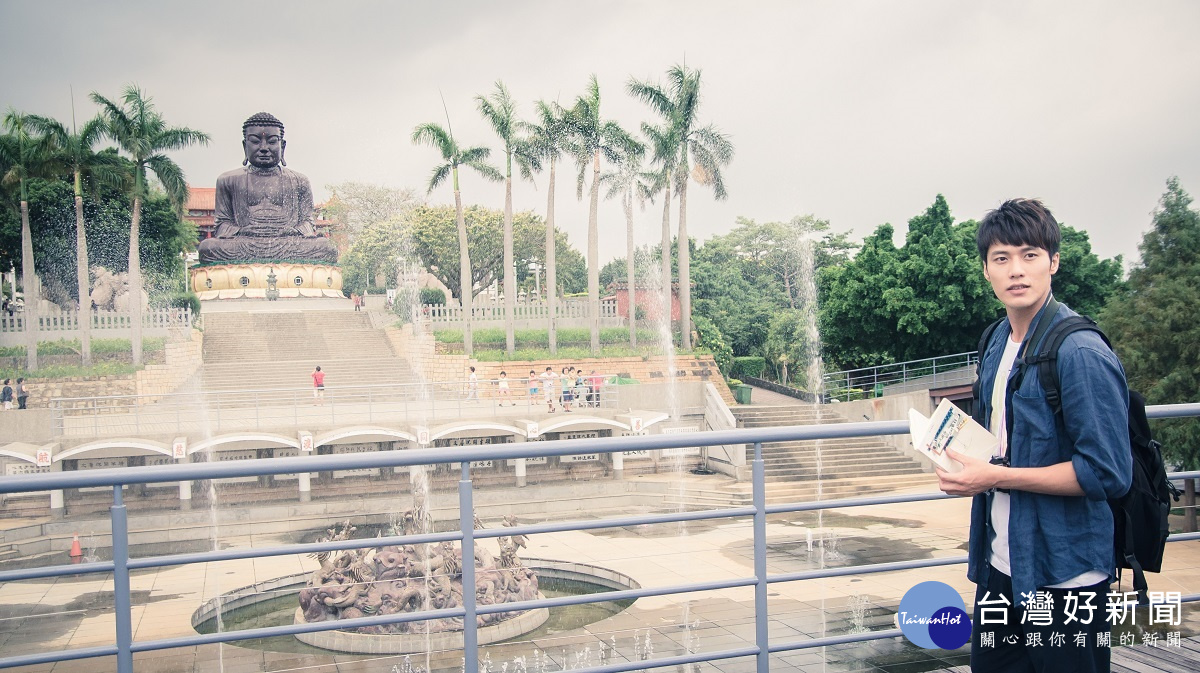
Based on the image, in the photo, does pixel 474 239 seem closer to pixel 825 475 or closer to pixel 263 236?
pixel 263 236

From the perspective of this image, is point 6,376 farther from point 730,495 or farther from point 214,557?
point 214,557

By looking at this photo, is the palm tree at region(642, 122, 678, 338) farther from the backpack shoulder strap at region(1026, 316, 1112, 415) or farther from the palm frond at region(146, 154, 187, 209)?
the backpack shoulder strap at region(1026, 316, 1112, 415)

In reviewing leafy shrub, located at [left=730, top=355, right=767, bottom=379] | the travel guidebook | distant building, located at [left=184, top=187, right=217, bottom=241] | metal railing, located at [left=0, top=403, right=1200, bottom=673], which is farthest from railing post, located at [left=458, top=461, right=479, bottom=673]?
distant building, located at [left=184, top=187, right=217, bottom=241]

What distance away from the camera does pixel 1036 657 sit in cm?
214

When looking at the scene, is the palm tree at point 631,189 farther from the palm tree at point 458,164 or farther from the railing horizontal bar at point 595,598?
the railing horizontal bar at point 595,598

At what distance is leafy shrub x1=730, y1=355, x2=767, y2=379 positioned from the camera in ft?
128

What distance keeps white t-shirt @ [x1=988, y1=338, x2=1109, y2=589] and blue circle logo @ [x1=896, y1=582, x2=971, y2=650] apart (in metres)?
0.47

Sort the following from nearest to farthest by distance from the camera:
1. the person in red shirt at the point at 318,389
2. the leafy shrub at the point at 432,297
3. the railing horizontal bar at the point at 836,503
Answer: the railing horizontal bar at the point at 836,503 → the person in red shirt at the point at 318,389 → the leafy shrub at the point at 432,297

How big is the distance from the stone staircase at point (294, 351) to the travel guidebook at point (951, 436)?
26.2m

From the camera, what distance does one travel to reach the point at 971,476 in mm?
2049

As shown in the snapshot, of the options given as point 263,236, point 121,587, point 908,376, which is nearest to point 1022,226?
point 121,587

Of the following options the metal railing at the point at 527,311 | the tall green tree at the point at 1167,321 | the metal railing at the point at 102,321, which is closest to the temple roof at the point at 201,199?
the metal railing at the point at 102,321

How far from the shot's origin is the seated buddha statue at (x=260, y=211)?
37.5 meters

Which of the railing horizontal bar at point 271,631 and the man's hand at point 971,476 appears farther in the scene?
the railing horizontal bar at point 271,631
